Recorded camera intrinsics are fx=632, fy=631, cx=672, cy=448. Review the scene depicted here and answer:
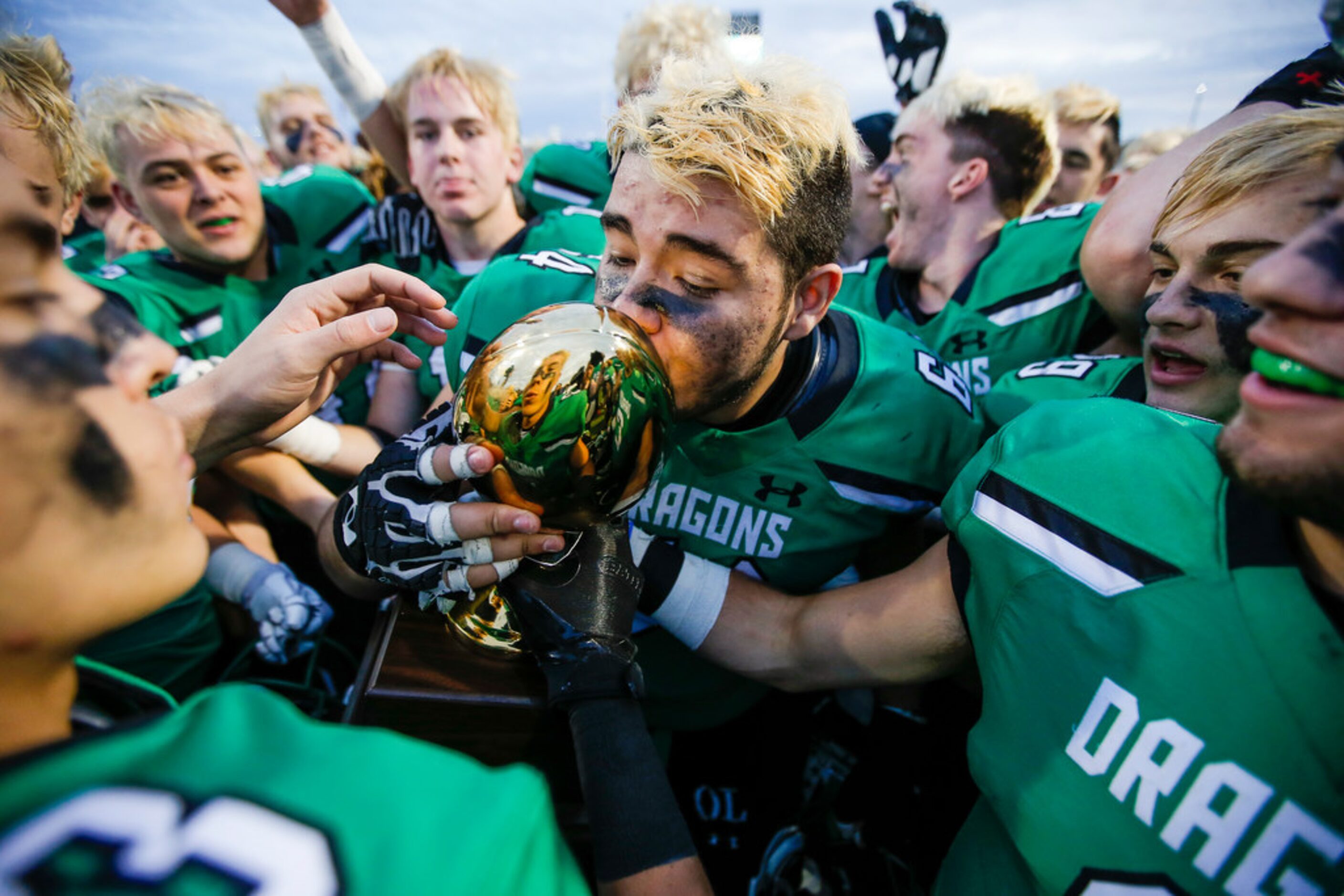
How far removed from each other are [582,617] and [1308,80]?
2672 mm

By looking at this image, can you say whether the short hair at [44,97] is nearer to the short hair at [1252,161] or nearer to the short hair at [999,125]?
the short hair at [1252,161]

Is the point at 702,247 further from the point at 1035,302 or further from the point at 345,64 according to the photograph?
the point at 345,64

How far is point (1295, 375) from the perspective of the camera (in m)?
0.94

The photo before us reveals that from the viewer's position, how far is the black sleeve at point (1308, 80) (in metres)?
1.92

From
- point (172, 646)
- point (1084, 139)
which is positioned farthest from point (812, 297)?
point (1084, 139)

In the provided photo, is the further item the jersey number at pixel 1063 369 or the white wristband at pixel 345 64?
the white wristband at pixel 345 64

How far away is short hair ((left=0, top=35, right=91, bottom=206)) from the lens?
1.96 meters

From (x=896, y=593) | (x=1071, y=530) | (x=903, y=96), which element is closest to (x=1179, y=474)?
(x=1071, y=530)

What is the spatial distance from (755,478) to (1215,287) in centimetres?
125

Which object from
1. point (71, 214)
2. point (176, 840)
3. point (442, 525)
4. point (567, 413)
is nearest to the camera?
point (176, 840)

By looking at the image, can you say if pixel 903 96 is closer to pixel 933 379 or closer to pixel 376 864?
pixel 933 379

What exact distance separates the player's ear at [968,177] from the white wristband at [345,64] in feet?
10.8

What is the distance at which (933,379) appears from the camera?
2.07 metres

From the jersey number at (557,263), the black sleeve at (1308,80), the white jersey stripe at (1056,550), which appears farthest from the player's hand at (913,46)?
the white jersey stripe at (1056,550)
